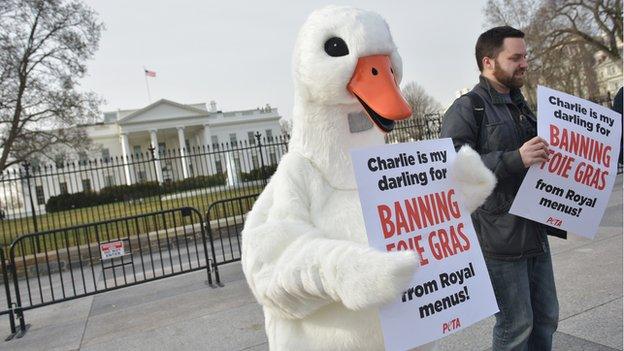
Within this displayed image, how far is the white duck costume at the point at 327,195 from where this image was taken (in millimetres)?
1211

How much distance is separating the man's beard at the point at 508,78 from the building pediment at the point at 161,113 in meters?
57.1

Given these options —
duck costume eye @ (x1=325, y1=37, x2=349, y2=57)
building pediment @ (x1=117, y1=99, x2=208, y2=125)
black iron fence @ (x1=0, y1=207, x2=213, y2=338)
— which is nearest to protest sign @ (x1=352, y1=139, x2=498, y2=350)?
duck costume eye @ (x1=325, y1=37, x2=349, y2=57)

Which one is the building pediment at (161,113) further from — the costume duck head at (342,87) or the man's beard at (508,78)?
the costume duck head at (342,87)

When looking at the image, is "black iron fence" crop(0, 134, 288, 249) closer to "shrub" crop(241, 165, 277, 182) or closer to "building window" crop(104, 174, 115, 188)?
"shrub" crop(241, 165, 277, 182)

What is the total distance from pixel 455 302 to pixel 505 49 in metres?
1.45

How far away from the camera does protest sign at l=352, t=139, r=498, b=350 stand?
4.43ft

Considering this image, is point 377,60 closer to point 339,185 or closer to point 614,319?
point 339,185

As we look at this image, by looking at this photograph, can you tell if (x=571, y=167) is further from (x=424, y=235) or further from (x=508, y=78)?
(x=424, y=235)

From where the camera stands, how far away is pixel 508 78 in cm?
232

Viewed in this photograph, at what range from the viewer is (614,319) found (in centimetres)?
337

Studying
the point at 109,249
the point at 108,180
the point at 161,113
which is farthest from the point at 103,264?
the point at 161,113

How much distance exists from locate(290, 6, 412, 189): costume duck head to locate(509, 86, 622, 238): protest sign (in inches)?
40.0

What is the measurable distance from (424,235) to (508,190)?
100cm

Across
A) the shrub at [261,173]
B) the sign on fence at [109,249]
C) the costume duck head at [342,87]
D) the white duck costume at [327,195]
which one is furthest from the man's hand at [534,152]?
the shrub at [261,173]
